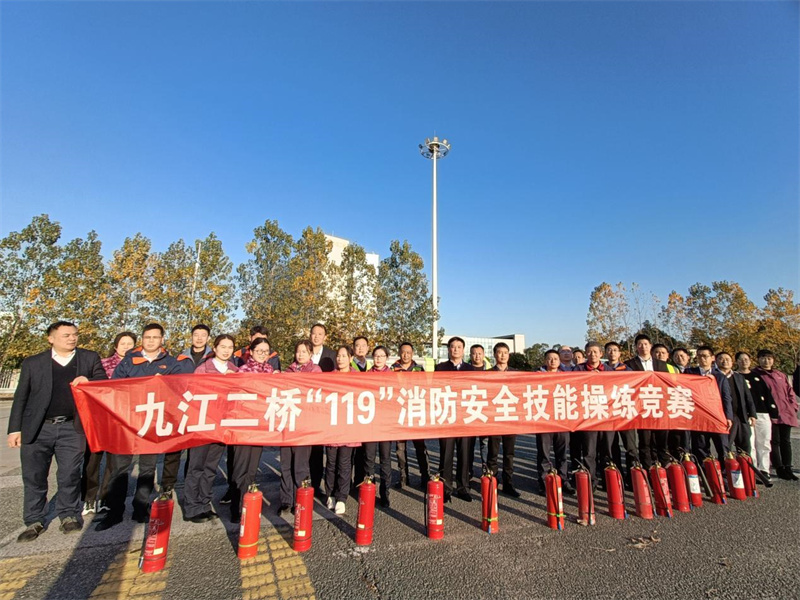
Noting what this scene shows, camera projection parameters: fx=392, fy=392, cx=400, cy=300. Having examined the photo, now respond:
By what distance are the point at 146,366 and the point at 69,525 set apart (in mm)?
1725

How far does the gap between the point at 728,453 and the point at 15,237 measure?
2763cm

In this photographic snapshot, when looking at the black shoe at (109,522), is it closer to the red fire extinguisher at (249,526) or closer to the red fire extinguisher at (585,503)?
the red fire extinguisher at (249,526)

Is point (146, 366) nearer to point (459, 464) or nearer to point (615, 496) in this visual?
point (459, 464)

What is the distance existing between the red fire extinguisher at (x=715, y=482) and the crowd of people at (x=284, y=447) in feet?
1.06

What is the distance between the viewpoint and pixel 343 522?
4379 mm

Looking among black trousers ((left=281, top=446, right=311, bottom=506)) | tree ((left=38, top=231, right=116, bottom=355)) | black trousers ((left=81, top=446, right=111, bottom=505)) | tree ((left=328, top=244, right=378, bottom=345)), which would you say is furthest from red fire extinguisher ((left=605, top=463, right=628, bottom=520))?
tree ((left=38, top=231, right=116, bottom=355))

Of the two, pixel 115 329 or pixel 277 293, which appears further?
pixel 277 293

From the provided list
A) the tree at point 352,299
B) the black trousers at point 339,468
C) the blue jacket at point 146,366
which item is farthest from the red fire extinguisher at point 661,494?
the tree at point 352,299

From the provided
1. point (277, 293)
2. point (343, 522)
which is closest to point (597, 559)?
point (343, 522)

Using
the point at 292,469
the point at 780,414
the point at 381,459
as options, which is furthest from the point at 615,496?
the point at 780,414

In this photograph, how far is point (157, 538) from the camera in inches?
130

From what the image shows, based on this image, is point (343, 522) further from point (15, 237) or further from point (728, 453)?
point (15, 237)

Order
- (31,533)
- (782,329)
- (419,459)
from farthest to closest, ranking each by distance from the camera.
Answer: (782,329)
(419,459)
(31,533)

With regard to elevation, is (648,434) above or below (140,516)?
above
